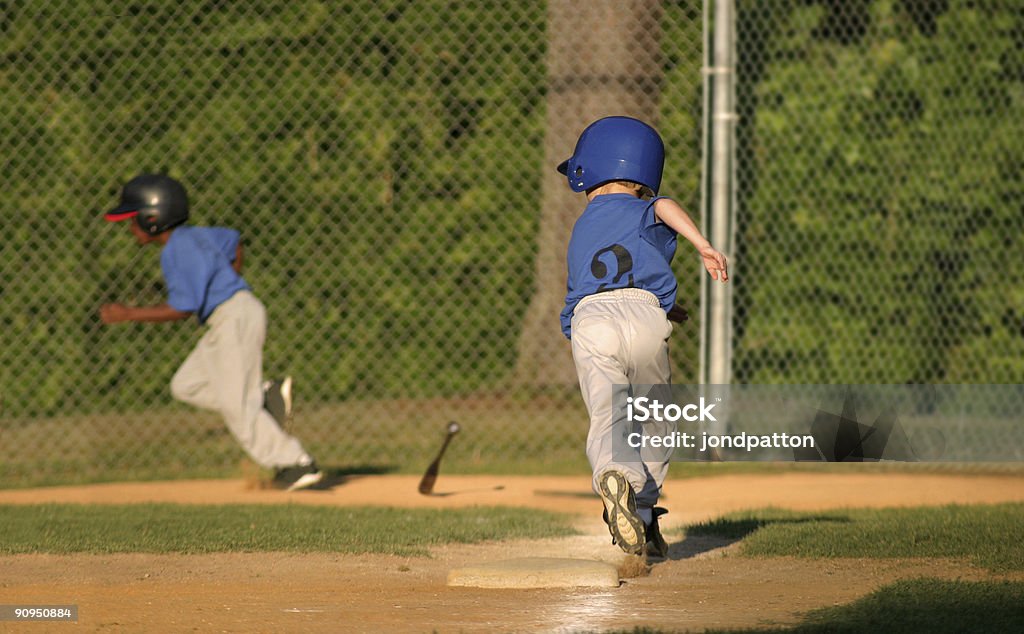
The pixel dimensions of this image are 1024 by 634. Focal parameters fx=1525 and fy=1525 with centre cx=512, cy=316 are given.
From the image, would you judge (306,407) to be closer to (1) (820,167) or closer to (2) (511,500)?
(2) (511,500)

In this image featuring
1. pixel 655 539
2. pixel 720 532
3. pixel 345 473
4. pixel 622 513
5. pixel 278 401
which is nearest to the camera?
pixel 622 513

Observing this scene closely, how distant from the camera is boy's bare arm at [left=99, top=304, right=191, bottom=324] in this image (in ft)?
24.5

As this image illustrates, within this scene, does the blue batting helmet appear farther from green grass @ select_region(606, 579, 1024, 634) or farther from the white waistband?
green grass @ select_region(606, 579, 1024, 634)

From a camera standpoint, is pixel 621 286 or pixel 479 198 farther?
pixel 479 198

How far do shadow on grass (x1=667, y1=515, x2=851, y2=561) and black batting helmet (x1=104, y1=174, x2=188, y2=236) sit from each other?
3175mm

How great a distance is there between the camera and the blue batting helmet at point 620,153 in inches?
219

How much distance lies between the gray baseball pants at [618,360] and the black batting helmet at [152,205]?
3.20m

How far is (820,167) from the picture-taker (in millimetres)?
10188

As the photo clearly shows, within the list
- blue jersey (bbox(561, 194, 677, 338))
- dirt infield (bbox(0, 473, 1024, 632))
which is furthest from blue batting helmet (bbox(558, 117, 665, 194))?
dirt infield (bbox(0, 473, 1024, 632))

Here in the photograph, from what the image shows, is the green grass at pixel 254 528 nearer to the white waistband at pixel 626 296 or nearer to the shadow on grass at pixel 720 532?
the shadow on grass at pixel 720 532

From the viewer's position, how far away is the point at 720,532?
257 inches

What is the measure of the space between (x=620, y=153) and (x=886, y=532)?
2.02 metres

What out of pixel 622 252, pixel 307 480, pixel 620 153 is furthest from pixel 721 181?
pixel 622 252

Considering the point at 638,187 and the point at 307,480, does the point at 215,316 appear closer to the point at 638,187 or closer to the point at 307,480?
the point at 307,480
